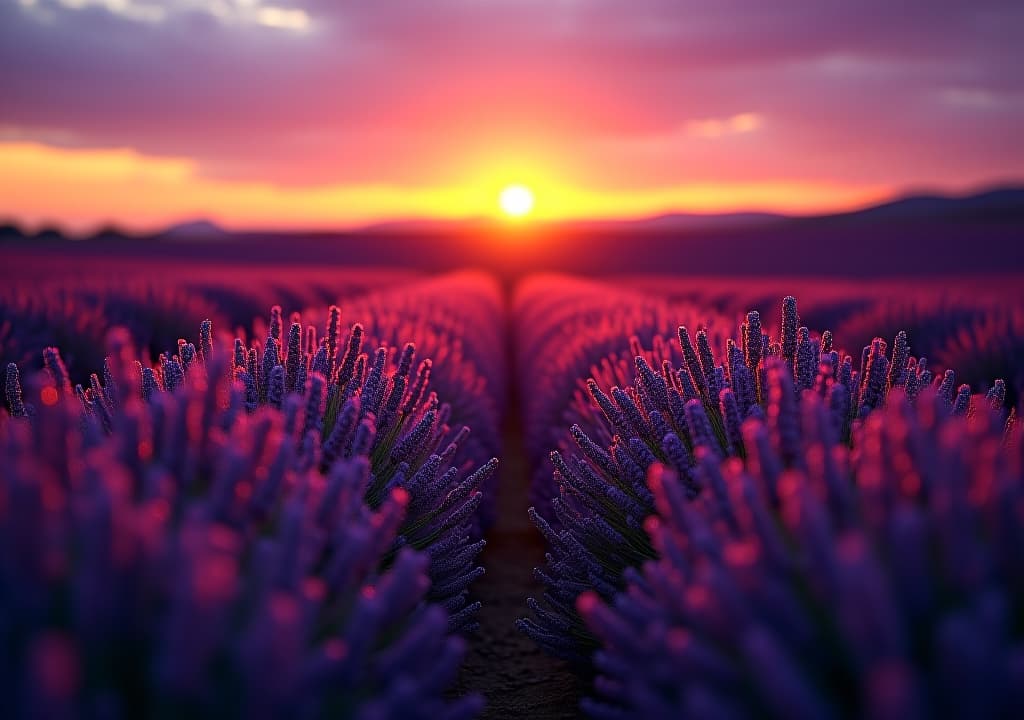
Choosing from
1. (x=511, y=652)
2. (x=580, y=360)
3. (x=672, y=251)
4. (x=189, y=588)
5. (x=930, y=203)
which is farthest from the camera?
(x=930, y=203)

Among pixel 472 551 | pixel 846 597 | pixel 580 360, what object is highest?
pixel 846 597

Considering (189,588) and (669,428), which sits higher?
(189,588)

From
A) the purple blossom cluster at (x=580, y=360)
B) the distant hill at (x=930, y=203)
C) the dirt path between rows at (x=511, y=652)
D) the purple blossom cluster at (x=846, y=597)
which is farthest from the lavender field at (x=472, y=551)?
the distant hill at (x=930, y=203)

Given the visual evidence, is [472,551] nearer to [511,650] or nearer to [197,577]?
[511,650]

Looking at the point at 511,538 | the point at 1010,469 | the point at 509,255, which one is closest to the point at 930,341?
the point at 511,538

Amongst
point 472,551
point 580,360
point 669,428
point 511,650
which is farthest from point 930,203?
point 472,551

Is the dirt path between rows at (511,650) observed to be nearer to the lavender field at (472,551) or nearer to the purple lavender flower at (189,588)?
the lavender field at (472,551)

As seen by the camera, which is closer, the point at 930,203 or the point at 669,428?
the point at 669,428
